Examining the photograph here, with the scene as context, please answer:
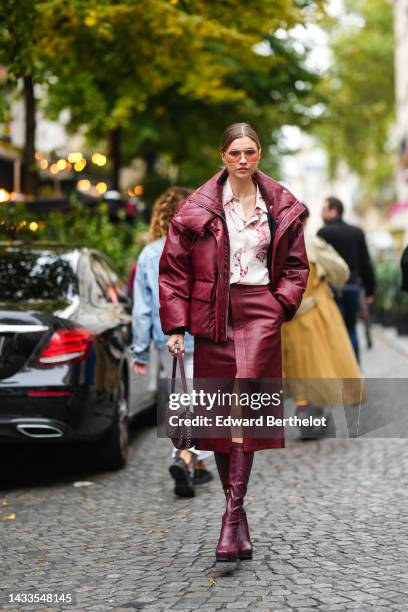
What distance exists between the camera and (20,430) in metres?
6.89

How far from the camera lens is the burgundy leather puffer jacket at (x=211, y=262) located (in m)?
5.08

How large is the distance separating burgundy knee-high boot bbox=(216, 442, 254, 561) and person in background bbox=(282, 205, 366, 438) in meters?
3.58

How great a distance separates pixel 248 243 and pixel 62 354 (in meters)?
2.20

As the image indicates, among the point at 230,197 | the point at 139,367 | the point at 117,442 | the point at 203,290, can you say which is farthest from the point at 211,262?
the point at 117,442

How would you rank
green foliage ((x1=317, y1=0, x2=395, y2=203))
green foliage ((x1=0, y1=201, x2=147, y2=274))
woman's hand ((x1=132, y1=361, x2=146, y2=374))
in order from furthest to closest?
green foliage ((x1=317, y1=0, x2=395, y2=203)) < green foliage ((x1=0, y1=201, x2=147, y2=274)) < woman's hand ((x1=132, y1=361, x2=146, y2=374))

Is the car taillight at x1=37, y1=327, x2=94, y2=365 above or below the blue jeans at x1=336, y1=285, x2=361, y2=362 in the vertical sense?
below

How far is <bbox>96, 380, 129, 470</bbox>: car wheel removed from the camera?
7.62 meters

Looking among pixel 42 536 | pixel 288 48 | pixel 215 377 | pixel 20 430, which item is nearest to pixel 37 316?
pixel 20 430

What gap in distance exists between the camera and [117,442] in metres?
7.71

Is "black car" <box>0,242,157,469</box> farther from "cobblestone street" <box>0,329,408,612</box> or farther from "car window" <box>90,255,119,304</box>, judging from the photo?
"cobblestone street" <box>0,329,408,612</box>

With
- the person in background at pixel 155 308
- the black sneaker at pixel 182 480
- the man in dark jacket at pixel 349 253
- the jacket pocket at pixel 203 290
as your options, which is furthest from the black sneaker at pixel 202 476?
the man in dark jacket at pixel 349 253

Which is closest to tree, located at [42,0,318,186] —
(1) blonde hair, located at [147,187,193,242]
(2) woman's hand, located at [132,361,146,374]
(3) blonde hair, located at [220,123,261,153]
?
(1) blonde hair, located at [147,187,193,242]

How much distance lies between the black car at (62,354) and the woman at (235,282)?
6.36ft

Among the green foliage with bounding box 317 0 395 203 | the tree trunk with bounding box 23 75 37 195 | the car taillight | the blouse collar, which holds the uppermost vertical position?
the green foliage with bounding box 317 0 395 203
